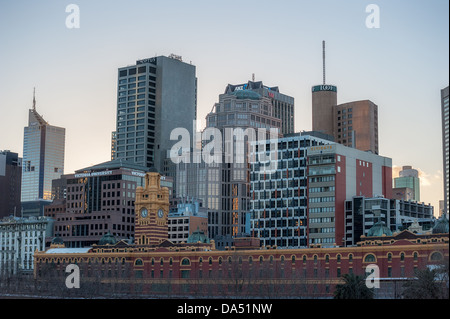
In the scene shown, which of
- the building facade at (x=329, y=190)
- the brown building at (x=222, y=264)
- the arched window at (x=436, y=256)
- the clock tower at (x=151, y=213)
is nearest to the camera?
the arched window at (x=436, y=256)

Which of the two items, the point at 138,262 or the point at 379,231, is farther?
the point at 138,262

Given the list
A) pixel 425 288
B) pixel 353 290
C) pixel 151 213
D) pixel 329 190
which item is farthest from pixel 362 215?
pixel 425 288

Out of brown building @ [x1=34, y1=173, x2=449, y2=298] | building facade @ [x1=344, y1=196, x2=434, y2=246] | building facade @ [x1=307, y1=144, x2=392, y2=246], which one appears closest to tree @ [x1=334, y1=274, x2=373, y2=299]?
brown building @ [x1=34, y1=173, x2=449, y2=298]

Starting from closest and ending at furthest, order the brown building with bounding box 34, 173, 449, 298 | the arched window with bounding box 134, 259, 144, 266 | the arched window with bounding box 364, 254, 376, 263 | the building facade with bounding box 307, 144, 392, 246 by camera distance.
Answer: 1. the brown building with bounding box 34, 173, 449, 298
2. the arched window with bounding box 364, 254, 376, 263
3. the arched window with bounding box 134, 259, 144, 266
4. the building facade with bounding box 307, 144, 392, 246

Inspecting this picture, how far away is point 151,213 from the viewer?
161m

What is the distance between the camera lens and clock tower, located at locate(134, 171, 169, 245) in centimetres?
16025

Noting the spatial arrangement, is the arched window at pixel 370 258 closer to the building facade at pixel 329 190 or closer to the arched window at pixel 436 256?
the arched window at pixel 436 256

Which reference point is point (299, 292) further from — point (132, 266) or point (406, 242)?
point (132, 266)

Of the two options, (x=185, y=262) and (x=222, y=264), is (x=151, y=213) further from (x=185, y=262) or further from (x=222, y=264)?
(x=222, y=264)

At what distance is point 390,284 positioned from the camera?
12025 cm

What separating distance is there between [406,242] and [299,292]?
1893 cm

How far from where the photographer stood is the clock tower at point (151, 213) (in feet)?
526

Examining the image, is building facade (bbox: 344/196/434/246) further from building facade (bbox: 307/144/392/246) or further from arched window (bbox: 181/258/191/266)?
arched window (bbox: 181/258/191/266)

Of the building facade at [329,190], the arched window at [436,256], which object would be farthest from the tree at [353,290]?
the building facade at [329,190]
